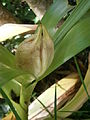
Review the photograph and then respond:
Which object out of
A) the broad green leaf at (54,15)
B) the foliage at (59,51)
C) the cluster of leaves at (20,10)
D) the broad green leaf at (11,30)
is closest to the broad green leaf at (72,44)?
the foliage at (59,51)

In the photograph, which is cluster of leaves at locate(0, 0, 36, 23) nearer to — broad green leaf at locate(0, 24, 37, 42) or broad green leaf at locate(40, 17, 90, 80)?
broad green leaf at locate(0, 24, 37, 42)

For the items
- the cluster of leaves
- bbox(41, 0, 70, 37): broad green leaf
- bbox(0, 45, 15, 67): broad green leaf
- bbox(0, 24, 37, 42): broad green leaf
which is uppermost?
bbox(0, 45, 15, 67): broad green leaf

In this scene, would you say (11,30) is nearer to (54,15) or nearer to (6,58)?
(54,15)

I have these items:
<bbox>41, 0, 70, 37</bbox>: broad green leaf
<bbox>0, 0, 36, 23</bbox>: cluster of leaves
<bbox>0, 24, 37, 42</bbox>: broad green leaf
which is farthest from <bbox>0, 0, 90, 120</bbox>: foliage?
<bbox>0, 0, 36, 23</bbox>: cluster of leaves

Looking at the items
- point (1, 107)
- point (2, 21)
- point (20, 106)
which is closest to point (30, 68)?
point (20, 106)

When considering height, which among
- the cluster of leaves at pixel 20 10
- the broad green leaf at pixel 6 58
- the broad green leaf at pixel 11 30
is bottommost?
the cluster of leaves at pixel 20 10

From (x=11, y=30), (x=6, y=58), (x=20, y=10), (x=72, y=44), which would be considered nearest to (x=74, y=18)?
(x=72, y=44)

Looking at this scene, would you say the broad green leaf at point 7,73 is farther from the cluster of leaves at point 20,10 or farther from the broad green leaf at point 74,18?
the cluster of leaves at point 20,10
